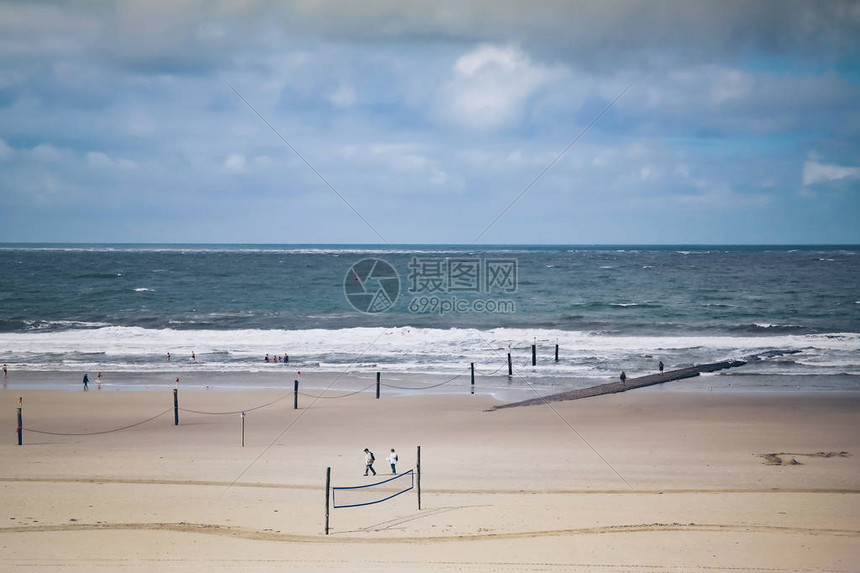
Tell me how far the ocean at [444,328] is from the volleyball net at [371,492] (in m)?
13.7

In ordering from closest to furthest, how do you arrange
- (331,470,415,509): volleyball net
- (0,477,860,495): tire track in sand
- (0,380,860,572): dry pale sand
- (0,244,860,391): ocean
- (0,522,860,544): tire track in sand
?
1. (0,380,860,572): dry pale sand
2. (0,522,860,544): tire track in sand
3. (331,470,415,509): volleyball net
4. (0,477,860,495): tire track in sand
5. (0,244,860,391): ocean

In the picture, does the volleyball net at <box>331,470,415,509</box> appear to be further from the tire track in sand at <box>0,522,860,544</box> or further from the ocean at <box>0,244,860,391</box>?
the ocean at <box>0,244,860,391</box>

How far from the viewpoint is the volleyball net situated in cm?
1448

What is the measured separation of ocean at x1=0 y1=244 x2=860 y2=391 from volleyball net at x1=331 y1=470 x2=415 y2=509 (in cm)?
1366

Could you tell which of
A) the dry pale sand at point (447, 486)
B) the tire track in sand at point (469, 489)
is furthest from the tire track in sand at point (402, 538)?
the tire track in sand at point (469, 489)

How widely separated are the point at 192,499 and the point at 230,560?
3.71 meters


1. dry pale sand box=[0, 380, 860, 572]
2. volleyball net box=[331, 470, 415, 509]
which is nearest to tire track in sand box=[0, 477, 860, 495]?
dry pale sand box=[0, 380, 860, 572]

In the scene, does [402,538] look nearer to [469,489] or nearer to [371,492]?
[371,492]

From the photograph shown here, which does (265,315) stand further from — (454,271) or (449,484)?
(454,271)

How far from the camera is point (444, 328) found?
4462 cm

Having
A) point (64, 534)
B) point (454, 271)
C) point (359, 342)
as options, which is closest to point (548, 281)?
point (454, 271)

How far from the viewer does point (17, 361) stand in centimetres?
3328

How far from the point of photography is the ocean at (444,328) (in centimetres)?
3216

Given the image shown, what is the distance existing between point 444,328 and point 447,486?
29.0 metres
